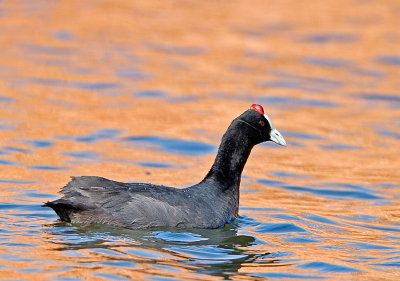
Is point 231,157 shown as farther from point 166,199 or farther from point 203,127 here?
point 203,127

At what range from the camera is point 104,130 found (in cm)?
1750

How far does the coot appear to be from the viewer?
1009 centimetres

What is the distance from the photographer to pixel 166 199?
34.1ft

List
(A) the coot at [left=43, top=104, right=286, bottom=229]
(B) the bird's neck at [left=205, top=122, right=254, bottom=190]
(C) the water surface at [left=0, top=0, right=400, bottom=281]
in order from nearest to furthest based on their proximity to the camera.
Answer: (C) the water surface at [left=0, top=0, right=400, bottom=281]
(A) the coot at [left=43, top=104, right=286, bottom=229]
(B) the bird's neck at [left=205, top=122, right=254, bottom=190]

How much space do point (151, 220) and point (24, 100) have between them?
30.9 feet

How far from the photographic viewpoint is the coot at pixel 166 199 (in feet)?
33.1

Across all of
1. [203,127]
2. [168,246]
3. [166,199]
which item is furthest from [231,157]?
[203,127]

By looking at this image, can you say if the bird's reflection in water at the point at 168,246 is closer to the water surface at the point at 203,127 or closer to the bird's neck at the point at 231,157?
the water surface at the point at 203,127

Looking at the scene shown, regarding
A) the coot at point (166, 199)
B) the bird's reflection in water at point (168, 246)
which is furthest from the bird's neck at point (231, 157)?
the bird's reflection in water at point (168, 246)

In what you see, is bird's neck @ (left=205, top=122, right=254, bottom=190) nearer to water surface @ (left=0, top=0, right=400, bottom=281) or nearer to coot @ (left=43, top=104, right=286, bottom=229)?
coot @ (left=43, top=104, right=286, bottom=229)

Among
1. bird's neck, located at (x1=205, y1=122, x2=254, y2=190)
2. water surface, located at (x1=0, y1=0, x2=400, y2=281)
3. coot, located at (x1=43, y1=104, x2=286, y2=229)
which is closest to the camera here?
water surface, located at (x1=0, y1=0, x2=400, y2=281)

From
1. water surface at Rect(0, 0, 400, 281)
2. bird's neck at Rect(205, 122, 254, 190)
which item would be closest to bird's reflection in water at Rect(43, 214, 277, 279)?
water surface at Rect(0, 0, 400, 281)

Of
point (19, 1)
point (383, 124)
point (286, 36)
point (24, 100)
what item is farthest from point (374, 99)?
point (19, 1)

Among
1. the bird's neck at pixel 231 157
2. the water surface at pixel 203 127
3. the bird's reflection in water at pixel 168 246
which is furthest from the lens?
the bird's neck at pixel 231 157
